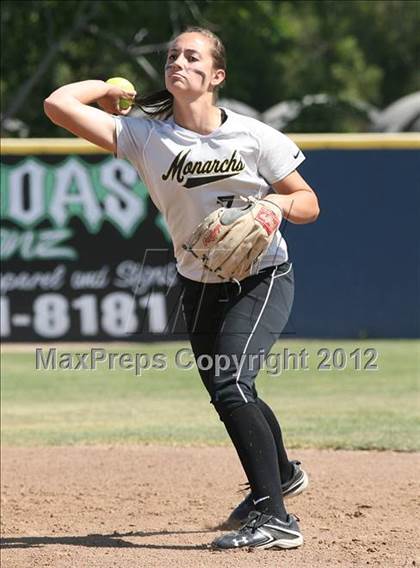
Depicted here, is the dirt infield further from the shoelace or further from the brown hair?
the brown hair

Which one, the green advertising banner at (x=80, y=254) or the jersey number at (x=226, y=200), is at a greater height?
the jersey number at (x=226, y=200)

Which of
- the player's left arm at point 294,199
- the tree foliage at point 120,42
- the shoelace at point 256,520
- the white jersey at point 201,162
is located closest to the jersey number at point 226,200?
the white jersey at point 201,162

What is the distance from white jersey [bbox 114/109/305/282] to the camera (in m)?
4.08

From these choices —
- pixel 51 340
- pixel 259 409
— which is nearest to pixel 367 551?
pixel 259 409

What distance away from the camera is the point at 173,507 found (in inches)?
212

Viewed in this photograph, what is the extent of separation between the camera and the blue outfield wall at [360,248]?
11211 mm

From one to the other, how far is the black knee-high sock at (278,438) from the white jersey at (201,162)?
583mm

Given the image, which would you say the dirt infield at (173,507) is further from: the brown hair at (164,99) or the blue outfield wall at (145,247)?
the blue outfield wall at (145,247)

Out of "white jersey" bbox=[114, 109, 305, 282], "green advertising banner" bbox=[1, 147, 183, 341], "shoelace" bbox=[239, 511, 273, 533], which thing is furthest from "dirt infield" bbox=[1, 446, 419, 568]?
"green advertising banner" bbox=[1, 147, 183, 341]

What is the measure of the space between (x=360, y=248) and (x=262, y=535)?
738 cm

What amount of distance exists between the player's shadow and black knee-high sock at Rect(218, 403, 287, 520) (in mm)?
347

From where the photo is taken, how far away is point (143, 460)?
6484 mm

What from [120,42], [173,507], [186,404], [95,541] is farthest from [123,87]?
[120,42]

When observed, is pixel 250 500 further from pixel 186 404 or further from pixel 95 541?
pixel 186 404
